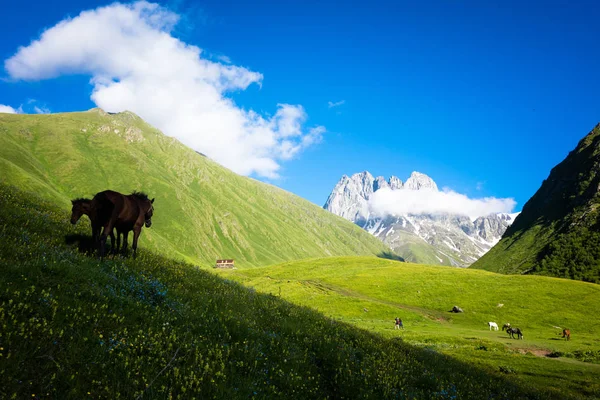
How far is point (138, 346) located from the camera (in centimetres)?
723

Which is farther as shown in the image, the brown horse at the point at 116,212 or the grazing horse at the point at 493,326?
the grazing horse at the point at 493,326

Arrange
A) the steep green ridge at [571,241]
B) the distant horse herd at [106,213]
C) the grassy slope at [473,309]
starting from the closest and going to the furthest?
1. the distant horse herd at [106,213]
2. the grassy slope at [473,309]
3. the steep green ridge at [571,241]

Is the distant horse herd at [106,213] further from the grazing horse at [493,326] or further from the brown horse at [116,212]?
the grazing horse at [493,326]

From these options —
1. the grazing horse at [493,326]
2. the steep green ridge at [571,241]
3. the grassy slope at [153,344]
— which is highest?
the steep green ridge at [571,241]

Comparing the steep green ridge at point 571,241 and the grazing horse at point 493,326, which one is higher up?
the steep green ridge at point 571,241

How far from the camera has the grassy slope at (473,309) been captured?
117 feet

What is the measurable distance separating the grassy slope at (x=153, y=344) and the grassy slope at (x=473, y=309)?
69.1 ft

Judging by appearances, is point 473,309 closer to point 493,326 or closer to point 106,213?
point 493,326

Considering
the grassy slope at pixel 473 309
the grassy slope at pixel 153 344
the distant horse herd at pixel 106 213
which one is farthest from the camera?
the grassy slope at pixel 473 309

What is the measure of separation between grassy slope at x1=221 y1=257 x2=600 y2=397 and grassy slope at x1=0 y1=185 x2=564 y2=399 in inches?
829

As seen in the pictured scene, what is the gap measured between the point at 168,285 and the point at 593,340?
211ft

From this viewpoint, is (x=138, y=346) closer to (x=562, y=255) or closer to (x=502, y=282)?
(x=502, y=282)

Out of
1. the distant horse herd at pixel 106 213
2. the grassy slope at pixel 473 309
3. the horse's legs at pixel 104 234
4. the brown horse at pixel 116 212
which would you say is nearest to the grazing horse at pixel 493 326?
the grassy slope at pixel 473 309

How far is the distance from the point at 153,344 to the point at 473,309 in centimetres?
8071
